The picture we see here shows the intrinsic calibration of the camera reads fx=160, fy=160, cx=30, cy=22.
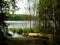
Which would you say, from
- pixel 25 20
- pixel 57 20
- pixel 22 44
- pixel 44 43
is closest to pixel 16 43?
pixel 22 44

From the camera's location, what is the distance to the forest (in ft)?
24.6

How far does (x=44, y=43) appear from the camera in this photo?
7.42m

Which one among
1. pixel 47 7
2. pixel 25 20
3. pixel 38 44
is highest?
pixel 47 7

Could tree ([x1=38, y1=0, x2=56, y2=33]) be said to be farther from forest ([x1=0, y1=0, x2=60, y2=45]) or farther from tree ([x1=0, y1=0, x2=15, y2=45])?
tree ([x1=0, y1=0, x2=15, y2=45])

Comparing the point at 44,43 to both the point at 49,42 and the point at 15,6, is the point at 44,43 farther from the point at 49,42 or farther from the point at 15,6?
the point at 15,6

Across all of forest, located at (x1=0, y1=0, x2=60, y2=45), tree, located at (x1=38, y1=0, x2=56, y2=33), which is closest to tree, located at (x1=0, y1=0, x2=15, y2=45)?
forest, located at (x1=0, y1=0, x2=60, y2=45)

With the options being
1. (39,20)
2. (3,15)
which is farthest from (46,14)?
(3,15)

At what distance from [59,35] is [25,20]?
302cm

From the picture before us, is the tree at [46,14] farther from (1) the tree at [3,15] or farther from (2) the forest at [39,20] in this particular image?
(1) the tree at [3,15]

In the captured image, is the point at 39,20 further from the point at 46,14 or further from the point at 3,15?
the point at 3,15

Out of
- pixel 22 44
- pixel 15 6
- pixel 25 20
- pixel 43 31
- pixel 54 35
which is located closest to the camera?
pixel 22 44

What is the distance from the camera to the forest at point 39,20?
749cm

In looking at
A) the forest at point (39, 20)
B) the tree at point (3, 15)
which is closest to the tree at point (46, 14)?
the forest at point (39, 20)

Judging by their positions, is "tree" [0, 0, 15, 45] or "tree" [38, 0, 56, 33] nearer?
"tree" [0, 0, 15, 45]
